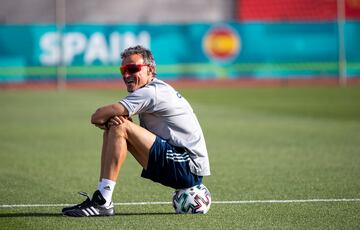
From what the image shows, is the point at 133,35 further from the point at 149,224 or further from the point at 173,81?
the point at 149,224

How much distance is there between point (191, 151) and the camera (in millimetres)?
8062

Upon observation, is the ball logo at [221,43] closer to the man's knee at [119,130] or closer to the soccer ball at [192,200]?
the soccer ball at [192,200]

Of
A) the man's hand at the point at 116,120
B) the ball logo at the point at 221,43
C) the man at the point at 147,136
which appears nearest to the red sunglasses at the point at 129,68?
the man at the point at 147,136

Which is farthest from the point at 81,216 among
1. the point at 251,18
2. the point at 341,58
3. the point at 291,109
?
the point at 251,18

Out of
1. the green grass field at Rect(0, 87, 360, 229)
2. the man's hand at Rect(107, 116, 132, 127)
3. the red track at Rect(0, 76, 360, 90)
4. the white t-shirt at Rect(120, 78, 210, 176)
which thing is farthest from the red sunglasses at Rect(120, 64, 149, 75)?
the red track at Rect(0, 76, 360, 90)

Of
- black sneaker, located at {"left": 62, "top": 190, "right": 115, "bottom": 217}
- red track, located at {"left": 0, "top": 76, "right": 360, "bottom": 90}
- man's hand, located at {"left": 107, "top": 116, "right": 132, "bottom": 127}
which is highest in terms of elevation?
man's hand, located at {"left": 107, "top": 116, "right": 132, "bottom": 127}

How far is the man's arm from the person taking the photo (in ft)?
25.5

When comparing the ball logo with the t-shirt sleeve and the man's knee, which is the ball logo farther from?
the man's knee

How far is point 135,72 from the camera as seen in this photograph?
8.03 metres

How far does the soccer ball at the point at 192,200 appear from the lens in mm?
7977

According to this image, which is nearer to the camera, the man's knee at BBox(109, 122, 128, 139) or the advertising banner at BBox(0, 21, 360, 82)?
the man's knee at BBox(109, 122, 128, 139)

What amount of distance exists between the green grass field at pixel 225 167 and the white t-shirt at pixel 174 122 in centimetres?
53

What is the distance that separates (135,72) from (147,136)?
612mm

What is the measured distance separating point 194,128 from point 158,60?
2106 cm
